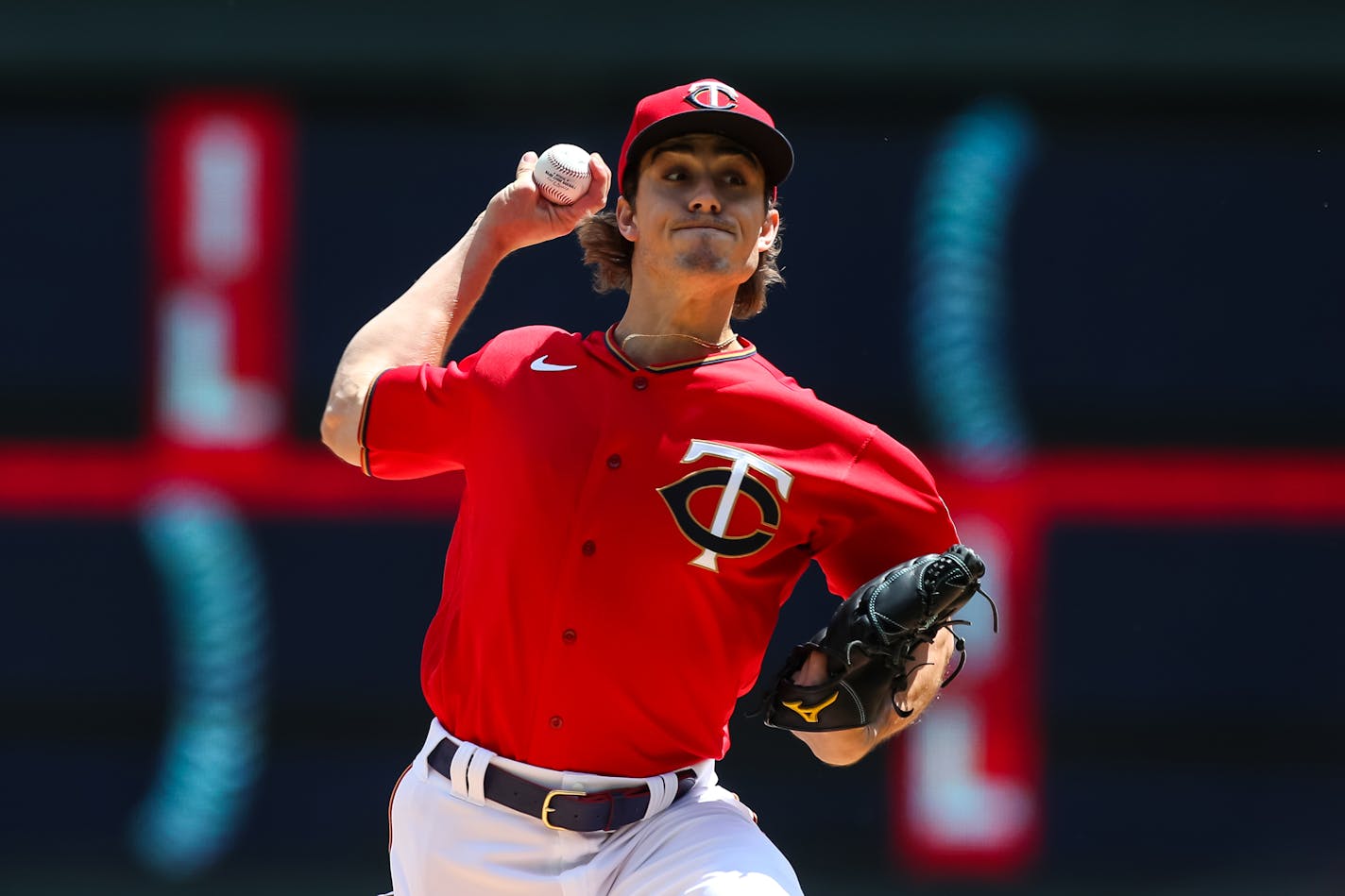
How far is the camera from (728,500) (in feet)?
10.5

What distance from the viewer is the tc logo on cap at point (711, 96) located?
336cm

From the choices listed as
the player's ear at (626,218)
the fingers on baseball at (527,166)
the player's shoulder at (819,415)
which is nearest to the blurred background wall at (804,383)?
the fingers on baseball at (527,166)

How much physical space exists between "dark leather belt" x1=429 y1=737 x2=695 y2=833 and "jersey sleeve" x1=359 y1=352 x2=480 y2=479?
0.59m

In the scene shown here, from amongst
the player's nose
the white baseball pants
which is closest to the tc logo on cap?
the player's nose

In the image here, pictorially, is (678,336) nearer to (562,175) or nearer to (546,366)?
(546,366)

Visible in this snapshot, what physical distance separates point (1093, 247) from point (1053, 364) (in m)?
0.44

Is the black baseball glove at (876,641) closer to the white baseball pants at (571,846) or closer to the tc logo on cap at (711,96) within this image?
the white baseball pants at (571,846)

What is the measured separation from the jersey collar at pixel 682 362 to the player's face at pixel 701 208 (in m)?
0.13

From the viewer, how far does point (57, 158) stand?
6859 mm

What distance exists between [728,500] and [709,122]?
0.67m

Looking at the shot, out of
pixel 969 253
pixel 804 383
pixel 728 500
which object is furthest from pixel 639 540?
pixel 969 253

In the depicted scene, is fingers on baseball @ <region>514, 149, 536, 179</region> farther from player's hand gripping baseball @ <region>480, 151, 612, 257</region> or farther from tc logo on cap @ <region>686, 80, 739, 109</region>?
tc logo on cap @ <region>686, 80, 739, 109</region>

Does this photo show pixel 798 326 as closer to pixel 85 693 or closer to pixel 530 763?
pixel 85 693

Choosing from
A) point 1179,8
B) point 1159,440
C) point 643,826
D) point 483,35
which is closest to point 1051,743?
point 1159,440
